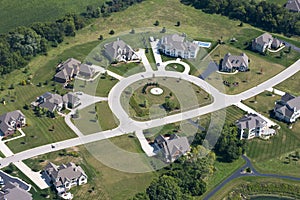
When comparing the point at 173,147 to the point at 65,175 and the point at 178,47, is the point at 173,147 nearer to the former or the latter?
the point at 65,175

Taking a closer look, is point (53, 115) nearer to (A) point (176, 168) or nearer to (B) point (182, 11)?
(A) point (176, 168)

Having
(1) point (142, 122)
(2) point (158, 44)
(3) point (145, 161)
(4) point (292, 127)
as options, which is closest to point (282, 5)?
(2) point (158, 44)

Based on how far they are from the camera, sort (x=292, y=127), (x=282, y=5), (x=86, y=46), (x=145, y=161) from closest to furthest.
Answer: (x=145, y=161)
(x=292, y=127)
(x=86, y=46)
(x=282, y=5)

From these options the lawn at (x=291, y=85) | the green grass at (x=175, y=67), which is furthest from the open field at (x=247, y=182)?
the green grass at (x=175, y=67)

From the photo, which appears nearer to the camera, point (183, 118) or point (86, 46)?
point (183, 118)

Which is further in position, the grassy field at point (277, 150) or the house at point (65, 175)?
the grassy field at point (277, 150)

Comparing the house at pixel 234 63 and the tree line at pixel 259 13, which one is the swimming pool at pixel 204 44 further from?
the tree line at pixel 259 13

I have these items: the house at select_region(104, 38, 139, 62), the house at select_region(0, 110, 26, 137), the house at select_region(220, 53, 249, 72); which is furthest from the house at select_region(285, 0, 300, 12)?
the house at select_region(0, 110, 26, 137)
